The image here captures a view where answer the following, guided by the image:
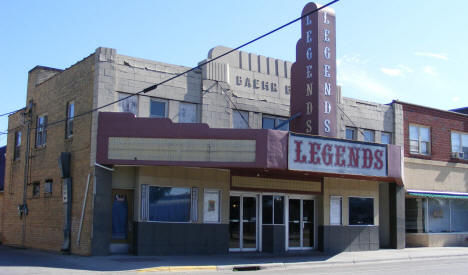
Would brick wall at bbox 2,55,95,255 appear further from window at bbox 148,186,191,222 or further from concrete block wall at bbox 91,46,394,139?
window at bbox 148,186,191,222

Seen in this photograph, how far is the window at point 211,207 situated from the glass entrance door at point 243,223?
835mm

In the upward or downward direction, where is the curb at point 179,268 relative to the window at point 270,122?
downward

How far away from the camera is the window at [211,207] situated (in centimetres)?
2059

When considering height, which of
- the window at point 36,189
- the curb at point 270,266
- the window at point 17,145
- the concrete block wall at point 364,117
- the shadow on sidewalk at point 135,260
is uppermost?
the concrete block wall at point 364,117

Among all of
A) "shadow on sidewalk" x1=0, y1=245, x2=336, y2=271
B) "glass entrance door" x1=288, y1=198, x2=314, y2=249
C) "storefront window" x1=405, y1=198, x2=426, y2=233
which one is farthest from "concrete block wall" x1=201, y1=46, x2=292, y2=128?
"storefront window" x1=405, y1=198, x2=426, y2=233

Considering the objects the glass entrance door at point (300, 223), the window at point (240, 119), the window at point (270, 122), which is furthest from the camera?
the window at point (270, 122)

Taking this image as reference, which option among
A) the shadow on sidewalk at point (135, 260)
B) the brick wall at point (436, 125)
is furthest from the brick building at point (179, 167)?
the brick wall at point (436, 125)

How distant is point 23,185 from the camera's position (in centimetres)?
2489

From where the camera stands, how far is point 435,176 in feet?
93.1

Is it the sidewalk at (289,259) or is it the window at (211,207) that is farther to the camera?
the window at (211,207)

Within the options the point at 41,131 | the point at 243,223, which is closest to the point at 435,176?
Result: the point at 243,223

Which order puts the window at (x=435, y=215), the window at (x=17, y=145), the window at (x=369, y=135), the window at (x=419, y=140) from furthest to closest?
the window at (x=419, y=140) < the window at (x=435, y=215) < the window at (x=17, y=145) < the window at (x=369, y=135)

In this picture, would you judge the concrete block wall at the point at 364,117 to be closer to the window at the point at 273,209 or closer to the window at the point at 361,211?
the window at the point at 361,211

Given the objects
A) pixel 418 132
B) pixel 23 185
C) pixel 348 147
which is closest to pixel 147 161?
pixel 348 147
